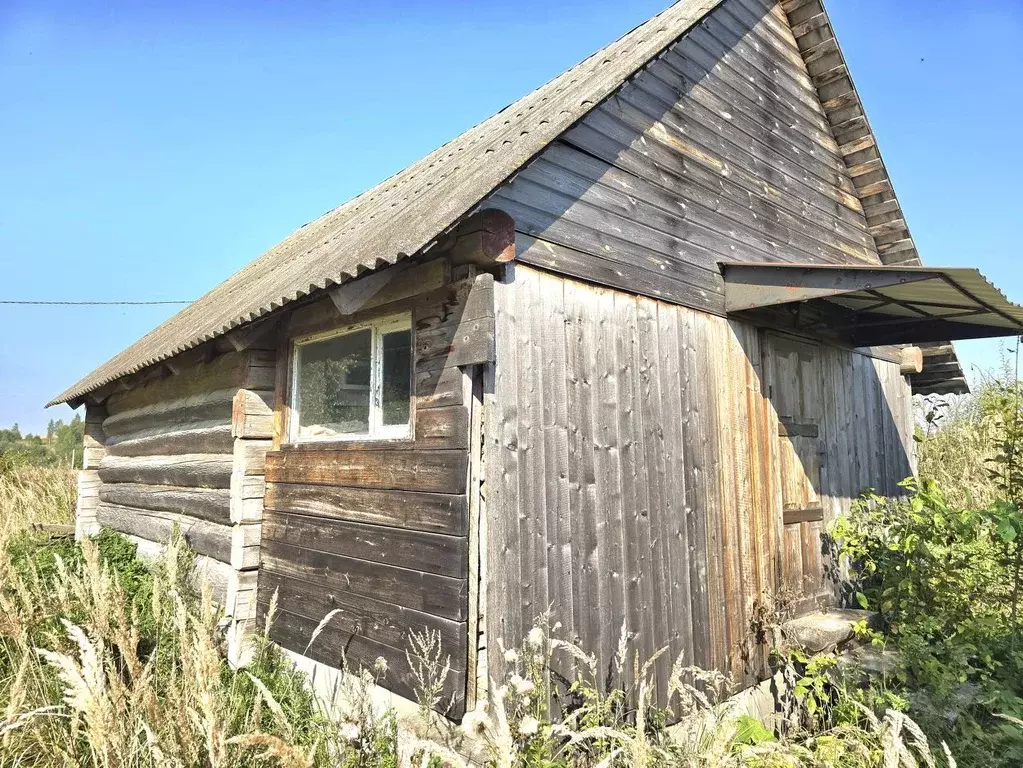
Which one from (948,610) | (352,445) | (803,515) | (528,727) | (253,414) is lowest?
(948,610)

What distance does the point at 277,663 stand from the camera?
15.9ft

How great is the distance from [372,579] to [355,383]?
1307 mm

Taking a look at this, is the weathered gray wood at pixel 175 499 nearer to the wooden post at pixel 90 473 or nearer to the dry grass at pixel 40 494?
the wooden post at pixel 90 473

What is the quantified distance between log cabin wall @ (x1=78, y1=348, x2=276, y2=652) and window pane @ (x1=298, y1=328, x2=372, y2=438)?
41cm

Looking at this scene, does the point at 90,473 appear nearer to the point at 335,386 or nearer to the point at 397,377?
the point at 335,386

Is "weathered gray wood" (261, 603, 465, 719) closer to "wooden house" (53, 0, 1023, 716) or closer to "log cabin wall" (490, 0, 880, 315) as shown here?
"wooden house" (53, 0, 1023, 716)

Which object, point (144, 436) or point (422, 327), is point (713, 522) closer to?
point (422, 327)

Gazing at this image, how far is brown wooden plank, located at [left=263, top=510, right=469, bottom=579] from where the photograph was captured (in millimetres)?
3658

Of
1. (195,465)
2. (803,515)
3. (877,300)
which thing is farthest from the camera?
(195,465)

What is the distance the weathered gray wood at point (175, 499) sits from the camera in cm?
592

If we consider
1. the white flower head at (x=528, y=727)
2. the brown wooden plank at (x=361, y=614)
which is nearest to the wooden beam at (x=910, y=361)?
the brown wooden plank at (x=361, y=614)

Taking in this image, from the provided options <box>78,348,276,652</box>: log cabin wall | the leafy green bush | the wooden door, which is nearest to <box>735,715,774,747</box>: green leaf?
the leafy green bush

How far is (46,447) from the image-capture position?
36.6m

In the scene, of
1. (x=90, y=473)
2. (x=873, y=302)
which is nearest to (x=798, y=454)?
(x=873, y=302)
